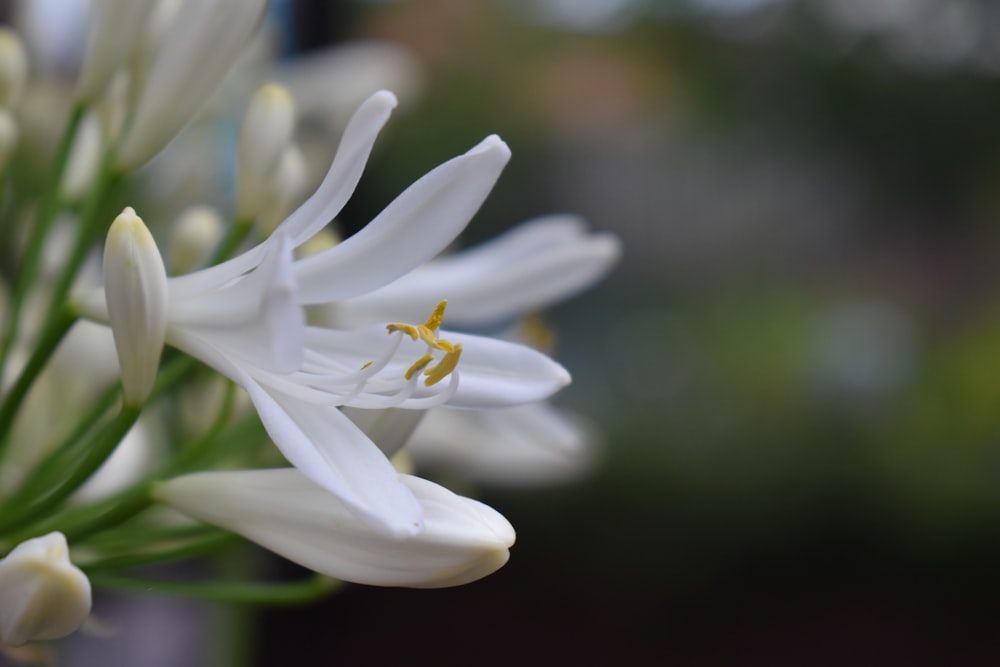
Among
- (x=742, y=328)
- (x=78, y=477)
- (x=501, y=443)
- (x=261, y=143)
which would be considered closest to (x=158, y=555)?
(x=78, y=477)

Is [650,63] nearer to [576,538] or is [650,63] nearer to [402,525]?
[576,538]

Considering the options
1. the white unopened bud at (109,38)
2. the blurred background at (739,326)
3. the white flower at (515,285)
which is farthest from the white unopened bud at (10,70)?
the blurred background at (739,326)

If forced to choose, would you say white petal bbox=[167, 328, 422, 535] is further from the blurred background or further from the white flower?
the blurred background

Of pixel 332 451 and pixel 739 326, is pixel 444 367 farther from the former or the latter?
pixel 739 326

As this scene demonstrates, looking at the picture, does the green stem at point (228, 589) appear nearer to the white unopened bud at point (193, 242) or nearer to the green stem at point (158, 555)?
the green stem at point (158, 555)

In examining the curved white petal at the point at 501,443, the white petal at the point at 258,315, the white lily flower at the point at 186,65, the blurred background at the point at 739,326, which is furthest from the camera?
the blurred background at the point at 739,326

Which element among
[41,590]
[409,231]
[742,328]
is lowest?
[41,590]

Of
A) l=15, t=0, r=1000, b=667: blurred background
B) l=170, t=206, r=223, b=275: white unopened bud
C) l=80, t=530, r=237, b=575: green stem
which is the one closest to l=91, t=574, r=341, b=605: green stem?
l=80, t=530, r=237, b=575: green stem
